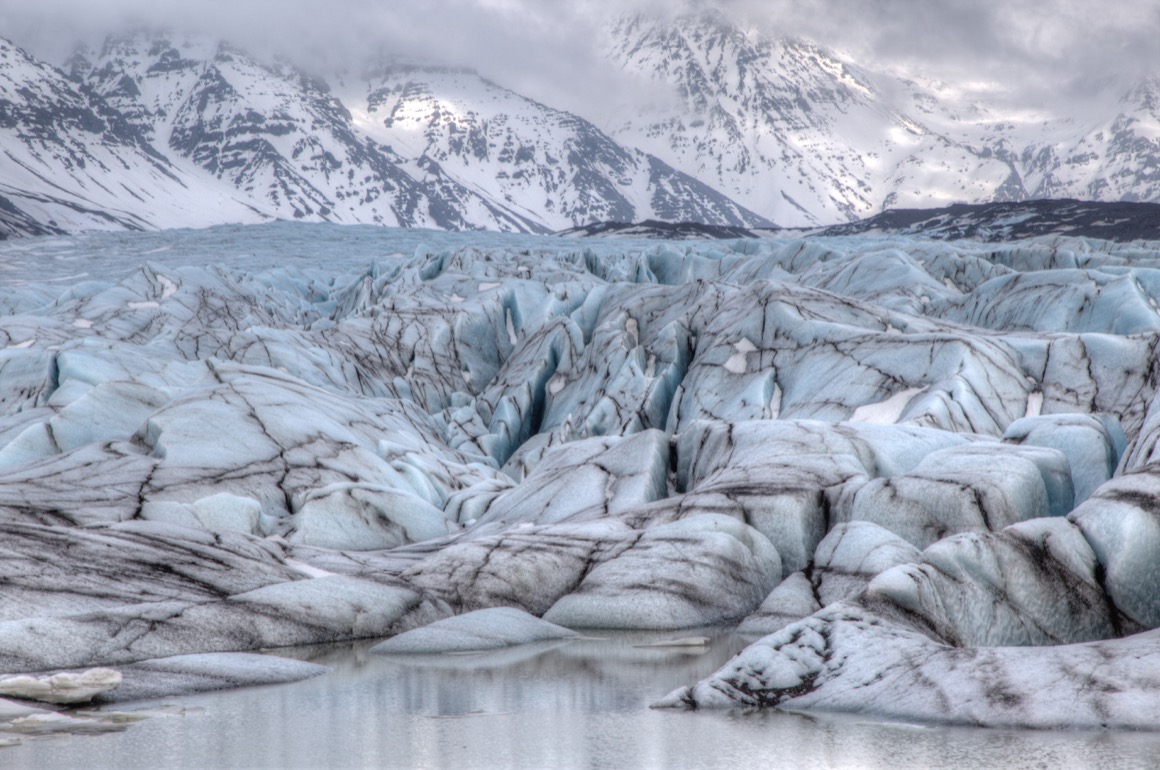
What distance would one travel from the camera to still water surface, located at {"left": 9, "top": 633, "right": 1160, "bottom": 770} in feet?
13.7

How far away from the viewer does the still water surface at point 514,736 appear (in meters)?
4.18

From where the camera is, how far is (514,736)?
4.74 metres

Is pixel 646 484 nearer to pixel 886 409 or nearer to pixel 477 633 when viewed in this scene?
pixel 477 633

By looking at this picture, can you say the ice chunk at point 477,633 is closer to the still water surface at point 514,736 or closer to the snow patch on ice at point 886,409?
the still water surface at point 514,736

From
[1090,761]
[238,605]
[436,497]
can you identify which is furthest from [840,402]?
[1090,761]

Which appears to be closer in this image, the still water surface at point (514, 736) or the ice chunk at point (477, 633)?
the still water surface at point (514, 736)

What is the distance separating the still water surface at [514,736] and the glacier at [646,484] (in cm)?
38

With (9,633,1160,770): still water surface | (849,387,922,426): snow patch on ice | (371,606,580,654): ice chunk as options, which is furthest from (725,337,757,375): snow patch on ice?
(9,633,1160,770): still water surface

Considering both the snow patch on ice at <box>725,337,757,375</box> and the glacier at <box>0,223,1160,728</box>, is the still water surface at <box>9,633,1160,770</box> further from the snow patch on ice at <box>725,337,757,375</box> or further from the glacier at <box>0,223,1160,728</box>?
the snow patch on ice at <box>725,337,757,375</box>

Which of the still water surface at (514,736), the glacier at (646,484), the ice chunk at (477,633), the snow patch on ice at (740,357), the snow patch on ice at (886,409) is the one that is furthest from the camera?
the snow patch on ice at (740,357)

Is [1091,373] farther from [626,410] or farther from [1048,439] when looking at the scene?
[626,410]

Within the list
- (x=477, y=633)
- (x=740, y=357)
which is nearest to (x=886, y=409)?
(x=740, y=357)

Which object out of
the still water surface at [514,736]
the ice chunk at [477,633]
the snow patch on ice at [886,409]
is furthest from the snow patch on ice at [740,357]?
the still water surface at [514,736]

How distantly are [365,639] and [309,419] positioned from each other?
749 cm
